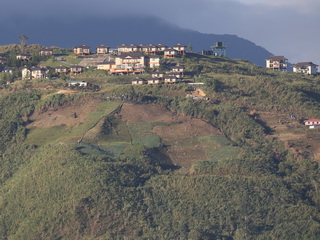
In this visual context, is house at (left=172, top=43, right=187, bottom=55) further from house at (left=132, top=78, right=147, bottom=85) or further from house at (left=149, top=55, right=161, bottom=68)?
house at (left=132, top=78, right=147, bottom=85)

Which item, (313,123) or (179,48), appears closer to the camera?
(313,123)

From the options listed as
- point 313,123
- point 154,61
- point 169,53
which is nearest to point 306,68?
point 169,53

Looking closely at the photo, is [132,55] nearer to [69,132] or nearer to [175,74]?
[175,74]

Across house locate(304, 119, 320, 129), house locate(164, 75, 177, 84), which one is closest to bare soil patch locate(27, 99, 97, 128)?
house locate(164, 75, 177, 84)

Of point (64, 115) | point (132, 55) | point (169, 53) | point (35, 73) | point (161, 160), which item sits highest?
point (169, 53)

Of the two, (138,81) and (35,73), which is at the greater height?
(35,73)

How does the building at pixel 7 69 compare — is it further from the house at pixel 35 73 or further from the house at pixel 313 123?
the house at pixel 313 123

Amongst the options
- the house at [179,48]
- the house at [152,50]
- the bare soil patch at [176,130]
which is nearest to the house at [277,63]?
the house at [179,48]
